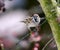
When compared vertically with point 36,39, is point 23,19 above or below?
Answer: above

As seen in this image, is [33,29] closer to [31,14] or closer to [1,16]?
[31,14]

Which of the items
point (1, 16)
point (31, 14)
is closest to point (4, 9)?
point (1, 16)

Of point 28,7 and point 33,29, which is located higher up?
point 28,7

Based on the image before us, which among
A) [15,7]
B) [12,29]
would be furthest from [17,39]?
[15,7]

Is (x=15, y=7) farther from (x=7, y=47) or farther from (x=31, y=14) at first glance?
(x=7, y=47)

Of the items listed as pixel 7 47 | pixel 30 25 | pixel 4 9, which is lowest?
pixel 7 47
